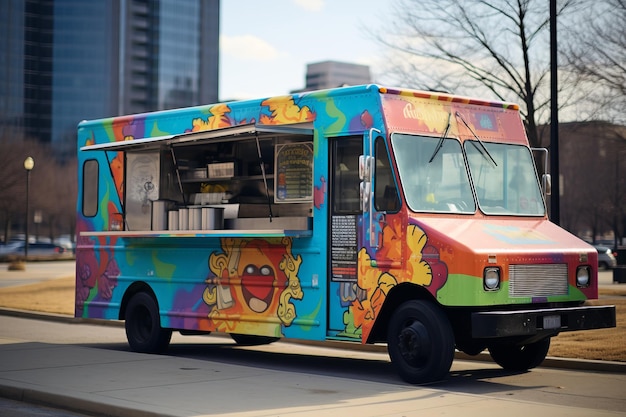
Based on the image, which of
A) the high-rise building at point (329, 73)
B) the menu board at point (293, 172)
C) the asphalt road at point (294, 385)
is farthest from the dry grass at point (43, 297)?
the high-rise building at point (329, 73)

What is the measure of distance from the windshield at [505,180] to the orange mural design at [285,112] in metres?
2.00

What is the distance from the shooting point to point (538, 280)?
10672mm

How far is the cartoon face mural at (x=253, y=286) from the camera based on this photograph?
39.8 feet

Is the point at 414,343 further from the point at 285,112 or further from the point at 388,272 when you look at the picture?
the point at 285,112

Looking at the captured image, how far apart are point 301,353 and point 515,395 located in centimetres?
528

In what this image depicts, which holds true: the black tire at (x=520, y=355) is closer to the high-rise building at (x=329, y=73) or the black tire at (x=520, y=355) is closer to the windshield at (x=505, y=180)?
the windshield at (x=505, y=180)

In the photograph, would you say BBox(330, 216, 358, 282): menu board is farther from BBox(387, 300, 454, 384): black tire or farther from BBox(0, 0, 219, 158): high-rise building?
BBox(0, 0, 219, 158): high-rise building

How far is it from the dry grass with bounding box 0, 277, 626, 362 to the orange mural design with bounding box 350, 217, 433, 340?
3256 mm

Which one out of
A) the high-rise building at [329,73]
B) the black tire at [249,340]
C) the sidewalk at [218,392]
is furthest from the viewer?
the high-rise building at [329,73]

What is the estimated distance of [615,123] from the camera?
23219mm

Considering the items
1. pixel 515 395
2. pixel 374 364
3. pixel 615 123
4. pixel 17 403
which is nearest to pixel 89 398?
pixel 17 403

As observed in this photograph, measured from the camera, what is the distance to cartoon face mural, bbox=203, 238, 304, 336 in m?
12.1

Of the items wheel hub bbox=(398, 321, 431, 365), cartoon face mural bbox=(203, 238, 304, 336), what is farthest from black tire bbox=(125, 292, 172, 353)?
wheel hub bbox=(398, 321, 431, 365)

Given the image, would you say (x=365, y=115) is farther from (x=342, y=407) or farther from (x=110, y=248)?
(x=110, y=248)
